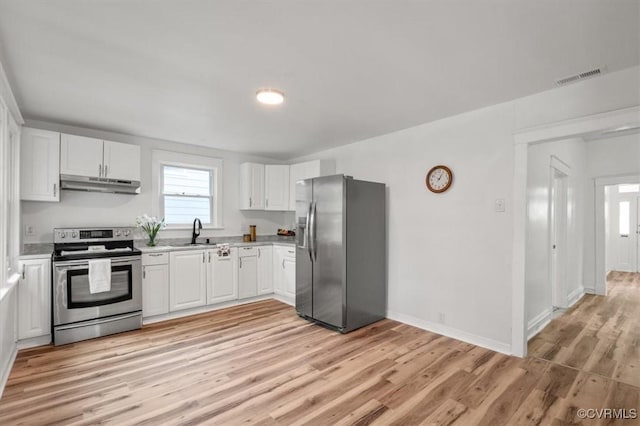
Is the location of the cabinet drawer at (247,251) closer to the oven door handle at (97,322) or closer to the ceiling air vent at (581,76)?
the oven door handle at (97,322)

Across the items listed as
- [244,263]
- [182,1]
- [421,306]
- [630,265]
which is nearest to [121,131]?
[244,263]

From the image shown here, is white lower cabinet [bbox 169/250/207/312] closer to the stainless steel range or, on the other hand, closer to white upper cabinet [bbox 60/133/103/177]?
the stainless steel range

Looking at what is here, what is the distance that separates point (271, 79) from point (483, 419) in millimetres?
2948

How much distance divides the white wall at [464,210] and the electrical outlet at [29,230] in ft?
14.0

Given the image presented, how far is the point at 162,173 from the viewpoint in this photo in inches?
180

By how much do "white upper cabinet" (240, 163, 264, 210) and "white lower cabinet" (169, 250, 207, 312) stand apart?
120 centimetres

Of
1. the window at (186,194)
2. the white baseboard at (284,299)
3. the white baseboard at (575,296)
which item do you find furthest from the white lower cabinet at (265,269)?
the white baseboard at (575,296)

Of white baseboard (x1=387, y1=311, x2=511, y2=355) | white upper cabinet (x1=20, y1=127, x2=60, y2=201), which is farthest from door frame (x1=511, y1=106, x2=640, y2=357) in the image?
white upper cabinet (x1=20, y1=127, x2=60, y2=201)

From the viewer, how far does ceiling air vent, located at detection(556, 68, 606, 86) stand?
2357 millimetres

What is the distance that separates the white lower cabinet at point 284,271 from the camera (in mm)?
4680

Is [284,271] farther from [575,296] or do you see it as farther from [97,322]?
[575,296]

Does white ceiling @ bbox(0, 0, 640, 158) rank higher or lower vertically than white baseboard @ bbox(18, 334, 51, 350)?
higher

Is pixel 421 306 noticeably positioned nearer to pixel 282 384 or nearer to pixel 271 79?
pixel 282 384

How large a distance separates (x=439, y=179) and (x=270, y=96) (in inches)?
83.3
